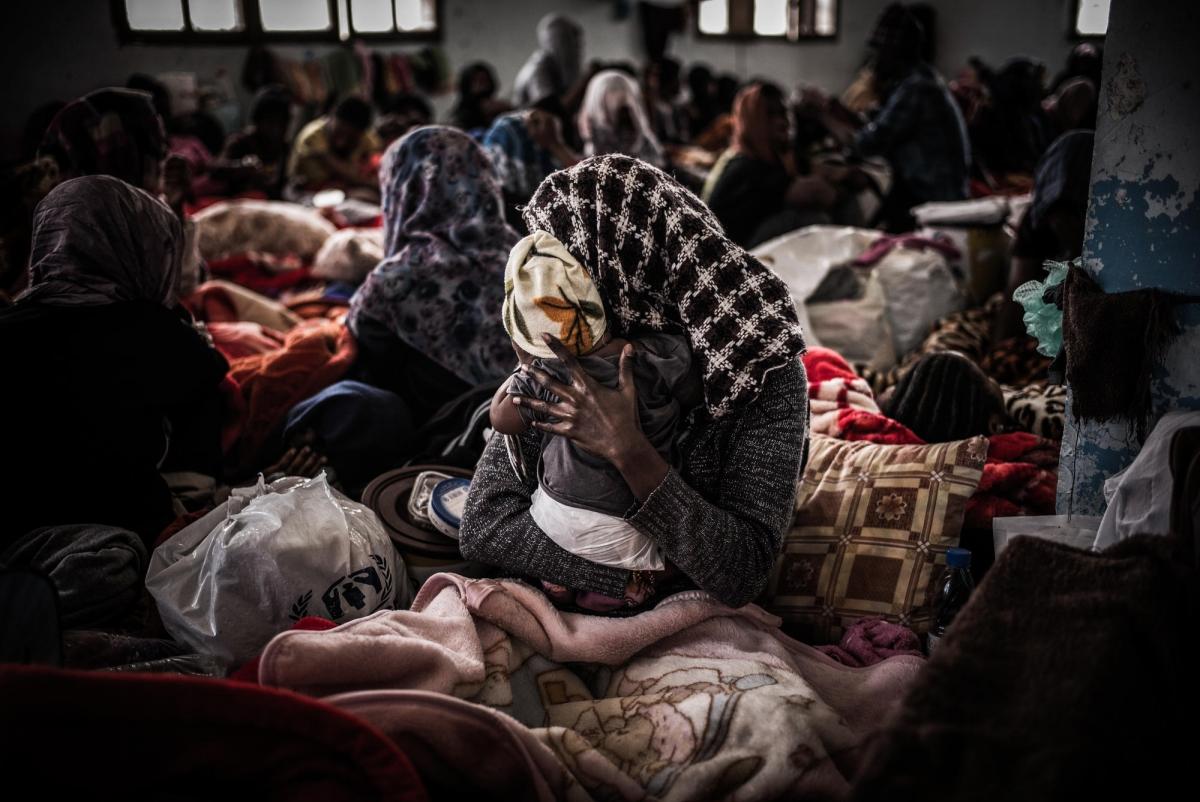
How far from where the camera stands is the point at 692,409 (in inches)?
69.2

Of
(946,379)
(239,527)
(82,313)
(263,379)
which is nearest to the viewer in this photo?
(239,527)

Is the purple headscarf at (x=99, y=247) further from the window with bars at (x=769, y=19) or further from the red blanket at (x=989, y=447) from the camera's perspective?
the window with bars at (x=769, y=19)

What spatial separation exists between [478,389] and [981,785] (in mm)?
1838

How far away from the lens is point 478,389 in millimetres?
2670

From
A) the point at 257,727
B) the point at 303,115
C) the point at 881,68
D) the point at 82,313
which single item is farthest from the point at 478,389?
the point at 303,115

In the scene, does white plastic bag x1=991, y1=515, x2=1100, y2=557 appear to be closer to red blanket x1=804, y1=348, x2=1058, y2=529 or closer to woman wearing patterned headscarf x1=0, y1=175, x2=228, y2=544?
red blanket x1=804, y1=348, x2=1058, y2=529

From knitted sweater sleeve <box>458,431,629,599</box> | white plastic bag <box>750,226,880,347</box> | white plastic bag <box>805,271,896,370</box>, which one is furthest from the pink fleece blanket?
white plastic bag <box>750,226,880,347</box>

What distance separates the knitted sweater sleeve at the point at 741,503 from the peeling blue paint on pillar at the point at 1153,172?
2.02 ft

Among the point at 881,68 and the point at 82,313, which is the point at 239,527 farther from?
the point at 881,68

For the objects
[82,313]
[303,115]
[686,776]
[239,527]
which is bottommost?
[686,776]

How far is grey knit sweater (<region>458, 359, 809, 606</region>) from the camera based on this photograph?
1.59 meters

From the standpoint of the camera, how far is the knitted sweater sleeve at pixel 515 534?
1.72m

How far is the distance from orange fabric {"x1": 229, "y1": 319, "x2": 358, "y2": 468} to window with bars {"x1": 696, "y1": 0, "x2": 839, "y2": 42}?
32.2 ft

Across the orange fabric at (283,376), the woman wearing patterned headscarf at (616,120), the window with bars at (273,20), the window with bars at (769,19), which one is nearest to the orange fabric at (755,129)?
the woman wearing patterned headscarf at (616,120)
